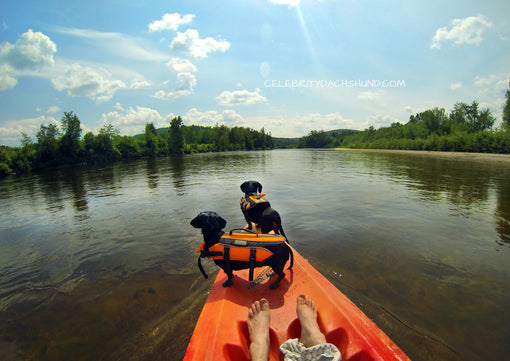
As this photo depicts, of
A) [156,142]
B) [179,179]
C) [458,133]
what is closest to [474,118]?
[458,133]

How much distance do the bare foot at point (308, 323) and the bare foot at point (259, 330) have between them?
1.26ft

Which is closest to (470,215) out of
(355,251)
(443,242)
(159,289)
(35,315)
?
(443,242)

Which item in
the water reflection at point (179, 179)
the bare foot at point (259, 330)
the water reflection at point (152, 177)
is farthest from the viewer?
the water reflection at point (152, 177)

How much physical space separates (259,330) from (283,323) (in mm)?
367

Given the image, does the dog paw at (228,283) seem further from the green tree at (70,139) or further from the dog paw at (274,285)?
the green tree at (70,139)

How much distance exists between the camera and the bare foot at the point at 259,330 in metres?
2.35

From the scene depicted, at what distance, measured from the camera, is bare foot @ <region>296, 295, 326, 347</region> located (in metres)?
2.43

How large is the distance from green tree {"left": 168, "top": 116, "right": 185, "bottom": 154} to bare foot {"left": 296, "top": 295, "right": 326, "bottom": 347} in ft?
318

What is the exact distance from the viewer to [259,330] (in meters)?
2.62

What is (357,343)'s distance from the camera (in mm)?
2260

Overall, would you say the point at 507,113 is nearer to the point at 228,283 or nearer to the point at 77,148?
the point at 228,283

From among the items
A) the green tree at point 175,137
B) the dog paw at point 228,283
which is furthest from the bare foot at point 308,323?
the green tree at point 175,137

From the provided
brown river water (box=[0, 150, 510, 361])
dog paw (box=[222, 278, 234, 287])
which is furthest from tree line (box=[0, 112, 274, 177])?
dog paw (box=[222, 278, 234, 287])

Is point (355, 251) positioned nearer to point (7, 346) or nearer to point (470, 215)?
point (470, 215)
